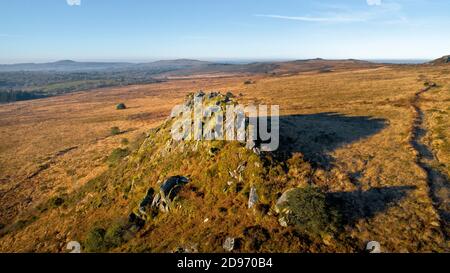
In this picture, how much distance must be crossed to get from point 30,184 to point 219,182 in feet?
113

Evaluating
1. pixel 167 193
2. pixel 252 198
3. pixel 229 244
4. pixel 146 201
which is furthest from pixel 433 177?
pixel 146 201

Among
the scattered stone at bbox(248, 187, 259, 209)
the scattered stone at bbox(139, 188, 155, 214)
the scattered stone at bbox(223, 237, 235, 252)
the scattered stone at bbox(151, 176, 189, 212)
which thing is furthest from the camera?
the scattered stone at bbox(139, 188, 155, 214)

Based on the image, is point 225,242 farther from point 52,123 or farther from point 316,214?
point 52,123

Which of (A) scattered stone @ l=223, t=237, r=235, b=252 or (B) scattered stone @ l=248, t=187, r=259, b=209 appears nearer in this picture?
(A) scattered stone @ l=223, t=237, r=235, b=252

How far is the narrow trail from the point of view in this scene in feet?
67.1

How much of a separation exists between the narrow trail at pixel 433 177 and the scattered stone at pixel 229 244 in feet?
40.8

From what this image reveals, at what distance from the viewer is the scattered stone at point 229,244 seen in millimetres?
19484

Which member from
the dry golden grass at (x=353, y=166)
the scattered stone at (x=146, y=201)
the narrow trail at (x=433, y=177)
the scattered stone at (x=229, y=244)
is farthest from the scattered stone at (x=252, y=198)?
the narrow trail at (x=433, y=177)

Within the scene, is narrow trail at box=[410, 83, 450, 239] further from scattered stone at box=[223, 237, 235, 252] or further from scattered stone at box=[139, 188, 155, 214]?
scattered stone at box=[139, 188, 155, 214]

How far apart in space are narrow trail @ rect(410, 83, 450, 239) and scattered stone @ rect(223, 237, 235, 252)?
1242 centimetres

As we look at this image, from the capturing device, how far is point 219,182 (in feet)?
88.5

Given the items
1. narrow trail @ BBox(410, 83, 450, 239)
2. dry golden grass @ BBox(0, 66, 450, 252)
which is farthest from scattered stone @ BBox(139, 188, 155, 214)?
narrow trail @ BBox(410, 83, 450, 239)

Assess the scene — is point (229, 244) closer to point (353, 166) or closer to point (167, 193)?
point (167, 193)

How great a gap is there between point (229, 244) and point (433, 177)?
686 inches
